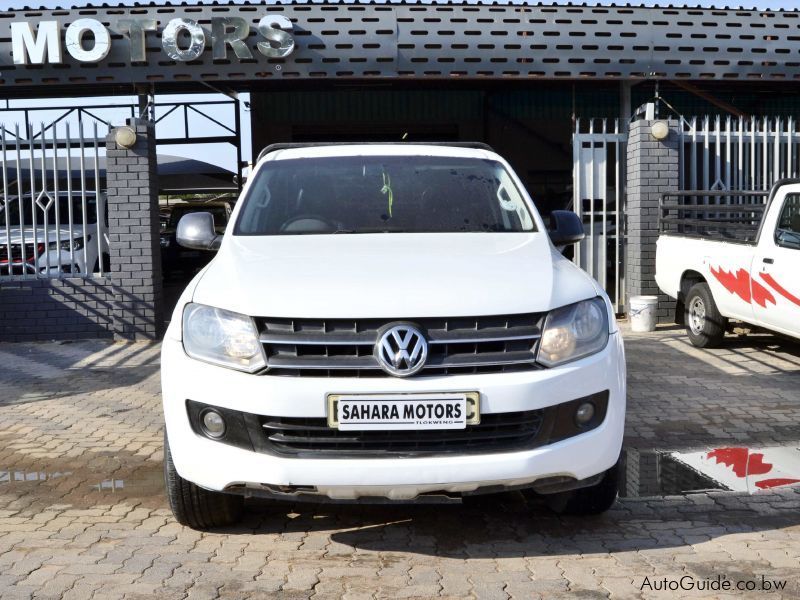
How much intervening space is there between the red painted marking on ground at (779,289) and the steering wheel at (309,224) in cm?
462

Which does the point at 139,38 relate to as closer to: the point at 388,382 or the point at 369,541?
the point at 369,541

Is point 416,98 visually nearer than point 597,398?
No

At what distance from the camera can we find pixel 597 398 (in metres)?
4.02

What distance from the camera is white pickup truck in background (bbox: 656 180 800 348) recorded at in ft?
27.1

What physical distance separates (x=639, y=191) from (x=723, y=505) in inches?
293

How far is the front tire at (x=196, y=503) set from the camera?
170 inches

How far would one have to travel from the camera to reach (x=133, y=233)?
1119cm

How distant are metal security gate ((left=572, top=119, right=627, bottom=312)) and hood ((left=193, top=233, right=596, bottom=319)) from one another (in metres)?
7.47

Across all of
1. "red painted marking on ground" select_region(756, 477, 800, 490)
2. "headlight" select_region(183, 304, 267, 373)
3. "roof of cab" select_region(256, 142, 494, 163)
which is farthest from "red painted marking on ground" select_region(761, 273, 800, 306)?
"headlight" select_region(183, 304, 267, 373)

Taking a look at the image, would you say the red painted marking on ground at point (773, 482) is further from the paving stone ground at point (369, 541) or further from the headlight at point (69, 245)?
the headlight at point (69, 245)

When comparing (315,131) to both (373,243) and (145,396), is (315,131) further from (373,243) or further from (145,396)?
Answer: (373,243)

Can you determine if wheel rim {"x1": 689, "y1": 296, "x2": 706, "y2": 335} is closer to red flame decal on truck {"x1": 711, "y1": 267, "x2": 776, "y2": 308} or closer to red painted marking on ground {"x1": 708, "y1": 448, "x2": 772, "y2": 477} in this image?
red flame decal on truck {"x1": 711, "y1": 267, "x2": 776, "y2": 308}

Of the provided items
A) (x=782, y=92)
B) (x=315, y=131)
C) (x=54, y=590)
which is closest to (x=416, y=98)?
(x=315, y=131)

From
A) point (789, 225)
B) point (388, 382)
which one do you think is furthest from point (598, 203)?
point (388, 382)
